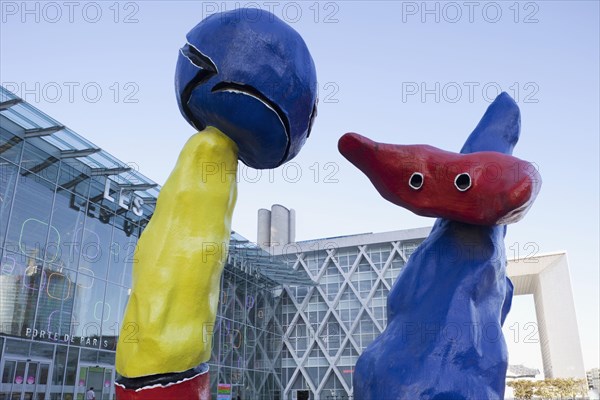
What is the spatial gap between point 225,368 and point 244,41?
23.4 meters

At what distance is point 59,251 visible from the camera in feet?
51.1

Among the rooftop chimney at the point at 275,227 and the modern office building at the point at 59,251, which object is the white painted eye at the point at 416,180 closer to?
the modern office building at the point at 59,251

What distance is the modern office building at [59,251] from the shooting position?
14.0 metres

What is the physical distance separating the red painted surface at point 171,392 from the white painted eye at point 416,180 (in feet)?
6.65

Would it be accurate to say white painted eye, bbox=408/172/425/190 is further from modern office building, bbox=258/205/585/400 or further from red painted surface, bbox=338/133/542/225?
modern office building, bbox=258/205/585/400

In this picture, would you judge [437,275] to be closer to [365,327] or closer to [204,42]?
[204,42]

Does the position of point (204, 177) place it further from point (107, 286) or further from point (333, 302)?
point (333, 302)

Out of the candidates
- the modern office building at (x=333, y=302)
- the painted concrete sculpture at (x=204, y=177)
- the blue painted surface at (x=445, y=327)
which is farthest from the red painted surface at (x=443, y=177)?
the modern office building at (x=333, y=302)

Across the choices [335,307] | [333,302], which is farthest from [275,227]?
[335,307]

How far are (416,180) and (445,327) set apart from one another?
109cm

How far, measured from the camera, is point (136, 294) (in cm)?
328

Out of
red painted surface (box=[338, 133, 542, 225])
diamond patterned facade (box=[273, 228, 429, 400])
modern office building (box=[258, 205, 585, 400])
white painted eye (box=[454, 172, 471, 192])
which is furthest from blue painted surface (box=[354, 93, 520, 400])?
diamond patterned facade (box=[273, 228, 429, 400])

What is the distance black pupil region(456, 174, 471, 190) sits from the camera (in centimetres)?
397

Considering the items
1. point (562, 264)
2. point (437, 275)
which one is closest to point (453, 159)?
point (437, 275)
